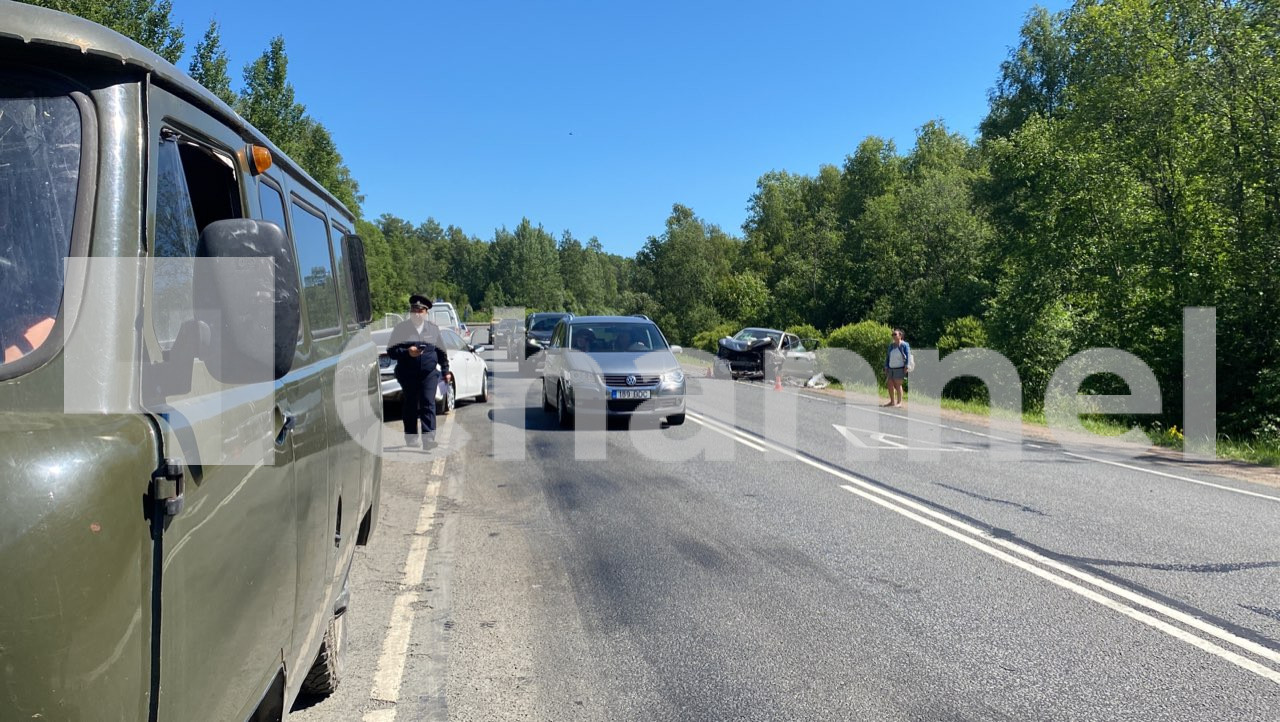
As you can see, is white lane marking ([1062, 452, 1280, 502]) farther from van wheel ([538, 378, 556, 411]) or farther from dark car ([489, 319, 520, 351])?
dark car ([489, 319, 520, 351])

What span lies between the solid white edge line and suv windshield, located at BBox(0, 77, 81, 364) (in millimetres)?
5081

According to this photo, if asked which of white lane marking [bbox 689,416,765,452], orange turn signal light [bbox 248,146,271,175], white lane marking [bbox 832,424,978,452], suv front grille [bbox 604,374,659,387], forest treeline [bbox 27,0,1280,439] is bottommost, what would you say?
white lane marking [bbox 832,424,978,452]

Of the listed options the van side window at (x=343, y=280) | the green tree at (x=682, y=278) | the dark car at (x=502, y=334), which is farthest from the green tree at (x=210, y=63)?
the green tree at (x=682, y=278)

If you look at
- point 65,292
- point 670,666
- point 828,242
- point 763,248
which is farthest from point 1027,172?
point 763,248

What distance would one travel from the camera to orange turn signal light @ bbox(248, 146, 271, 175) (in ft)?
9.80

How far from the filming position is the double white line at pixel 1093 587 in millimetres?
4465

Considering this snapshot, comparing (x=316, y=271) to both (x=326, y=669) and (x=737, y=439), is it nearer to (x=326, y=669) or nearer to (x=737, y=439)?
(x=326, y=669)

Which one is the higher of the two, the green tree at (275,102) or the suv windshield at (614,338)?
the green tree at (275,102)

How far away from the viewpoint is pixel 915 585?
5.62 meters

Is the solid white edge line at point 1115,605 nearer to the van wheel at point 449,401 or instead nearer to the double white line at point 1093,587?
the double white line at point 1093,587

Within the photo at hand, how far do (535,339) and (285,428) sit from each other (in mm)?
25320

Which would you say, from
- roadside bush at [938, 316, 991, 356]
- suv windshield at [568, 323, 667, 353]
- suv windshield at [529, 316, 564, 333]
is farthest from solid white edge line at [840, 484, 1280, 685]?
roadside bush at [938, 316, 991, 356]

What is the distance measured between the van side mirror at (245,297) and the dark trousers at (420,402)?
836 centimetres

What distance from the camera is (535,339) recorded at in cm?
2802
